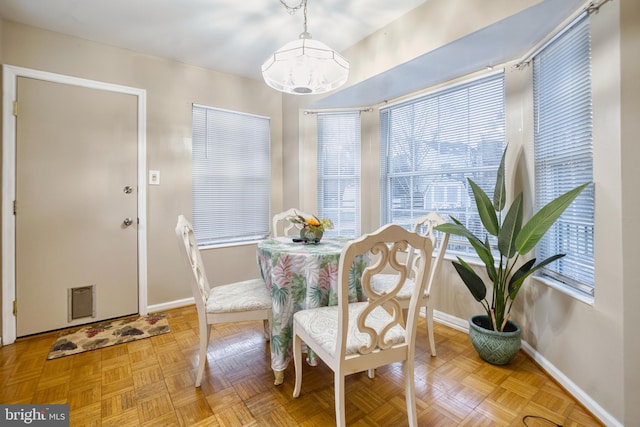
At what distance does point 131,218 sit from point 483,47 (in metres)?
3.34

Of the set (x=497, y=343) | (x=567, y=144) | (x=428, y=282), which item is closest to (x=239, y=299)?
(x=428, y=282)

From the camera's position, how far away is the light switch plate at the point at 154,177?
9.21 ft

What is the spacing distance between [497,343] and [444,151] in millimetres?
1676

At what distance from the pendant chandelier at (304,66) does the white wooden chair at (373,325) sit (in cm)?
124

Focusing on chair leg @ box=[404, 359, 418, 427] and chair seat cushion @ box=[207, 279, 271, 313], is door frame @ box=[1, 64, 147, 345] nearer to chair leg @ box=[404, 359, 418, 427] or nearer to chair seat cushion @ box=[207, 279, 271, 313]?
chair seat cushion @ box=[207, 279, 271, 313]

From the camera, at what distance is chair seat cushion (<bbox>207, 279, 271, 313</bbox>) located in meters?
1.73

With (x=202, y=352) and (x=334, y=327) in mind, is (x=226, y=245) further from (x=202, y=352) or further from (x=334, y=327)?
(x=334, y=327)

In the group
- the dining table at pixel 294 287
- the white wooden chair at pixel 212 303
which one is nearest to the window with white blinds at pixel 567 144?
the dining table at pixel 294 287

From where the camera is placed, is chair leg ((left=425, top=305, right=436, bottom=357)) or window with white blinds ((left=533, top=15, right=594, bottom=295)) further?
chair leg ((left=425, top=305, right=436, bottom=357))

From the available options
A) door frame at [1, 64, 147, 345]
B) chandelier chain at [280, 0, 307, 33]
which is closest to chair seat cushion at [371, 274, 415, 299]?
chandelier chain at [280, 0, 307, 33]

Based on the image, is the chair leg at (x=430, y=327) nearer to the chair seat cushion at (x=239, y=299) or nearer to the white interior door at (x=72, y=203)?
the chair seat cushion at (x=239, y=299)

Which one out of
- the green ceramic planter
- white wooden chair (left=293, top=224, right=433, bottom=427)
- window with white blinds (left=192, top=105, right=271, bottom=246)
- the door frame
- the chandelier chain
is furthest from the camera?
window with white blinds (left=192, top=105, right=271, bottom=246)

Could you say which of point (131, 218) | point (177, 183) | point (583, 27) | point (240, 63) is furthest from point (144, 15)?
point (583, 27)

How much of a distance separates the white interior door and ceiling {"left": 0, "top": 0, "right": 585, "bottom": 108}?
1.71ft
